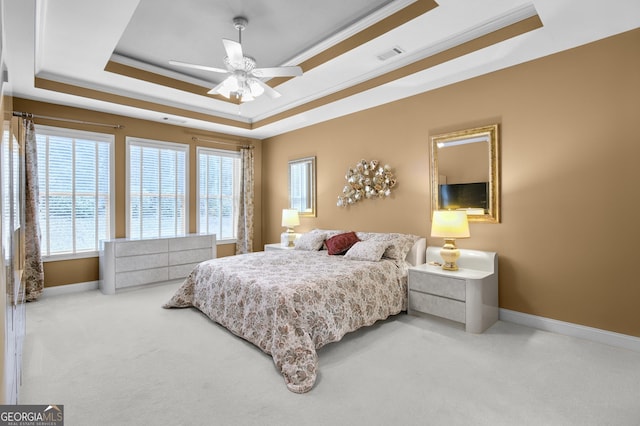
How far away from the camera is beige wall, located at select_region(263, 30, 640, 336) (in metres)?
2.81

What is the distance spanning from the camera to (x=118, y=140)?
16.5 ft

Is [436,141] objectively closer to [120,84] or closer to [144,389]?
[144,389]

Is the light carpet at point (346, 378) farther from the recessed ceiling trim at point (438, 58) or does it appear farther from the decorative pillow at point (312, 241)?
the recessed ceiling trim at point (438, 58)

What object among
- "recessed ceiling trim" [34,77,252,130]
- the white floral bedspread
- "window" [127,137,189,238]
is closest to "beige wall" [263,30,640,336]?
the white floral bedspread

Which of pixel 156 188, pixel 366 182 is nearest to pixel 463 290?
pixel 366 182

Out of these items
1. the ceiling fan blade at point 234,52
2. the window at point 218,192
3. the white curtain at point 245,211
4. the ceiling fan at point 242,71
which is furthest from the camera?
the white curtain at point 245,211

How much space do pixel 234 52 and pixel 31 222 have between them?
3569mm

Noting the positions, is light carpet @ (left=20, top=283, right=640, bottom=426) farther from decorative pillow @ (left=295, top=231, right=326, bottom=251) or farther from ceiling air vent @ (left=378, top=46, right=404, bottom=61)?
ceiling air vent @ (left=378, top=46, right=404, bottom=61)

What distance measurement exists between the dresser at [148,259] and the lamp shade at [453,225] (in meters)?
3.84

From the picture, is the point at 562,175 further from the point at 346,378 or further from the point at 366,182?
the point at 346,378

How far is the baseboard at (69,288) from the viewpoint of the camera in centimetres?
450

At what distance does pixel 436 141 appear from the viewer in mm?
3986

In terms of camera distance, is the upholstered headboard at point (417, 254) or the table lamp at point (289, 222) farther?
the table lamp at point (289, 222)

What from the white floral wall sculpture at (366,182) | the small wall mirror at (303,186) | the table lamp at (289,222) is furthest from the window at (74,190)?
the white floral wall sculpture at (366,182)
